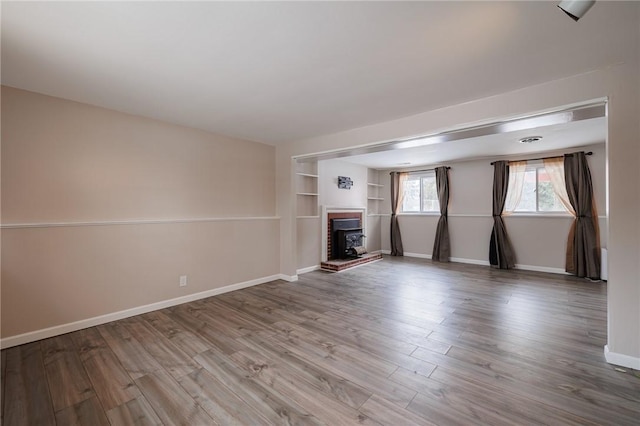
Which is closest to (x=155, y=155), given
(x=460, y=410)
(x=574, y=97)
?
(x=460, y=410)

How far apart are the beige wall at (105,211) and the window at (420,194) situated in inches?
190

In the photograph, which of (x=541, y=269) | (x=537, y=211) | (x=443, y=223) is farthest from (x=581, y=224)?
(x=443, y=223)

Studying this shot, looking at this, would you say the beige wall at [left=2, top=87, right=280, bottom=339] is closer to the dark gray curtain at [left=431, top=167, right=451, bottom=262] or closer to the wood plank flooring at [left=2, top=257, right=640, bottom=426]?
the wood plank flooring at [left=2, top=257, right=640, bottom=426]

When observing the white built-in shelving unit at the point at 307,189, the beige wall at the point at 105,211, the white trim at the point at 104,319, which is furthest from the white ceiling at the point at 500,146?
the white trim at the point at 104,319

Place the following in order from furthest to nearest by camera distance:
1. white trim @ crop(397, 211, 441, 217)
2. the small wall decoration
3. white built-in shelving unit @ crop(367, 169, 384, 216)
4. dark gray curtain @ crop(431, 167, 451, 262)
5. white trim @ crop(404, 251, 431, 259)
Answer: white built-in shelving unit @ crop(367, 169, 384, 216) → white trim @ crop(404, 251, 431, 259) → white trim @ crop(397, 211, 441, 217) → dark gray curtain @ crop(431, 167, 451, 262) → the small wall decoration

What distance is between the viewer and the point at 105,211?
301 centimetres

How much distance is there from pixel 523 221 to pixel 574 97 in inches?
162

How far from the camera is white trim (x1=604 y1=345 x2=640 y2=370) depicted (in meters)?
2.07

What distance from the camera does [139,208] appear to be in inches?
129

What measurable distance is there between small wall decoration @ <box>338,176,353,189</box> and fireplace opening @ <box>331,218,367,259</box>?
2.66ft

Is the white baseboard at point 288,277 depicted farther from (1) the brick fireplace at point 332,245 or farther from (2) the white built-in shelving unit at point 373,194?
(2) the white built-in shelving unit at point 373,194

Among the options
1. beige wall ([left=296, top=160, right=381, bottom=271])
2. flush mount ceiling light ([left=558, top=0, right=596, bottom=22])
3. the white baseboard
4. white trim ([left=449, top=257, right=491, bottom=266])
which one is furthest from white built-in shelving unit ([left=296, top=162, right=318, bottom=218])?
flush mount ceiling light ([left=558, top=0, right=596, bottom=22])

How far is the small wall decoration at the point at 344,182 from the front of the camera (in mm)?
6234

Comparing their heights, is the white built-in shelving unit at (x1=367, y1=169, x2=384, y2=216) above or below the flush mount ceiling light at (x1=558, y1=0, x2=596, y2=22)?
below
